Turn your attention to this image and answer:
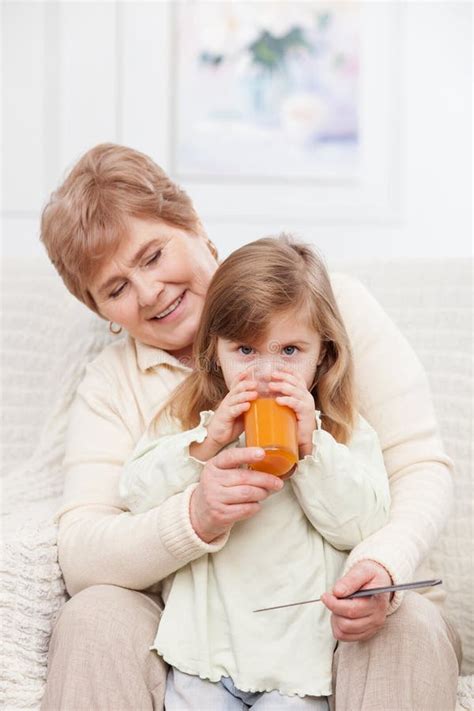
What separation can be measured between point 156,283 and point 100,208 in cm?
14

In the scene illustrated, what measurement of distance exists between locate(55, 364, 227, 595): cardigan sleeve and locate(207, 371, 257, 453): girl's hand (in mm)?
82

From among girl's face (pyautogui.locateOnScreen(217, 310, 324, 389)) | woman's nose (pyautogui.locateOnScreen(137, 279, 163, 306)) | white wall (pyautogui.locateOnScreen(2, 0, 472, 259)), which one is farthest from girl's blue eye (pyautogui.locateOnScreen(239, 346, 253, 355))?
white wall (pyautogui.locateOnScreen(2, 0, 472, 259))

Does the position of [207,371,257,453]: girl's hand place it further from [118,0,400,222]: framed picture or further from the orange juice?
[118,0,400,222]: framed picture

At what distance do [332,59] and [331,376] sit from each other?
1706mm

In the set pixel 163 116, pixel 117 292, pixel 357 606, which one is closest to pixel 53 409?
pixel 117 292

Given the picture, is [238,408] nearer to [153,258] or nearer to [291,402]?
[291,402]

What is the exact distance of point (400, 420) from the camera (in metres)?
1.36

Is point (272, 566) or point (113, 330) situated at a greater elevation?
point (113, 330)

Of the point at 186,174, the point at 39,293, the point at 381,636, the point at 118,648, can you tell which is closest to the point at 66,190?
the point at 39,293

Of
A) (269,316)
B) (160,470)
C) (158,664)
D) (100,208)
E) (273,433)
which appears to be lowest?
(158,664)

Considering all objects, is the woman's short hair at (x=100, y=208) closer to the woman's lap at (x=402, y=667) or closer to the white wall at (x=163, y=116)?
the woman's lap at (x=402, y=667)

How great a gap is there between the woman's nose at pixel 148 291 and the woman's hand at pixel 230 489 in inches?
12.1

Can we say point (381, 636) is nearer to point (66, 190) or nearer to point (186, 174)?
point (66, 190)

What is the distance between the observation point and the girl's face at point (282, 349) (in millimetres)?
1197
